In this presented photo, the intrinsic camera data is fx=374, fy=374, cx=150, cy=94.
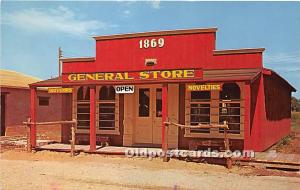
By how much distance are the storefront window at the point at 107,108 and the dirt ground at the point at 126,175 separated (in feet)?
7.70

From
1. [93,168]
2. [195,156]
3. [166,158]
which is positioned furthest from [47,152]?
[195,156]

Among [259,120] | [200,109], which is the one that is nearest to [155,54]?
[200,109]

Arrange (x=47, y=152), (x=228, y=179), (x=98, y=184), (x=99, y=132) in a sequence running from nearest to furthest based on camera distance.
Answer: (x=98, y=184) → (x=228, y=179) → (x=47, y=152) → (x=99, y=132)

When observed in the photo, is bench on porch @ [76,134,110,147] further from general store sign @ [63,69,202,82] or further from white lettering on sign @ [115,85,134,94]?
general store sign @ [63,69,202,82]

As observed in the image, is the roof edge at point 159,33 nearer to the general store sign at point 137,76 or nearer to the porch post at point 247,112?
the general store sign at point 137,76

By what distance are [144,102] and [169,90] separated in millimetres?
1354

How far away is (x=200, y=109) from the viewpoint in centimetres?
1413

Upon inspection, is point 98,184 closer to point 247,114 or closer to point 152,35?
point 247,114

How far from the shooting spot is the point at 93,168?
11.6 metres

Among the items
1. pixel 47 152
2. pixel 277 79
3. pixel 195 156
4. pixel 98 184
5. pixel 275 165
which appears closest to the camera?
pixel 98 184

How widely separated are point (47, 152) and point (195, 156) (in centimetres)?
600

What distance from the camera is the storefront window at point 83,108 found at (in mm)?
16172

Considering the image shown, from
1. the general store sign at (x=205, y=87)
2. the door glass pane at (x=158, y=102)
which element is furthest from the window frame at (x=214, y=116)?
the door glass pane at (x=158, y=102)

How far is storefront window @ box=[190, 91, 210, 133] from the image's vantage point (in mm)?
13969
